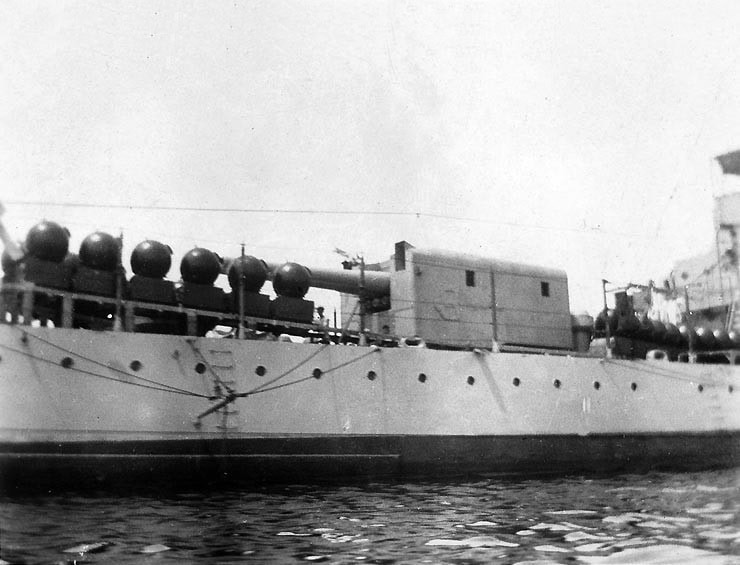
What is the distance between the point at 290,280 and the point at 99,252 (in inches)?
143

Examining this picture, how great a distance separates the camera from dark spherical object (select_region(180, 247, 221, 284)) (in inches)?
537

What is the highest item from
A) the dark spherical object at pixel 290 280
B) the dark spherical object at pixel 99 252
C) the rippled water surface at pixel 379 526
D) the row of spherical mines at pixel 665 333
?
the dark spherical object at pixel 99 252

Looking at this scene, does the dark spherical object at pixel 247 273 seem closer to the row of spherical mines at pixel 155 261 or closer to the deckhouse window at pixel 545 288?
the row of spherical mines at pixel 155 261

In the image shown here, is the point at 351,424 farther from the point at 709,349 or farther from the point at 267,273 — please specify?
the point at 709,349

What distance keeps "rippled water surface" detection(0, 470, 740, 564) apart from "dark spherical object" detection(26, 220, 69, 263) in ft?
12.8

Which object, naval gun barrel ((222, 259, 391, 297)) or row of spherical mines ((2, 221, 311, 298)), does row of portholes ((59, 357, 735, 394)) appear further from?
naval gun barrel ((222, 259, 391, 297))

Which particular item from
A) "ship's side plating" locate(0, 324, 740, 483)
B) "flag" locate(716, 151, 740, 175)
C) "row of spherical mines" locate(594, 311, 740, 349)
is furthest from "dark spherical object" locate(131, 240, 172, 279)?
"flag" locate(716, 151, 740, 175)

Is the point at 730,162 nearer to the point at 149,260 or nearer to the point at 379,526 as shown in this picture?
the point at 149,260

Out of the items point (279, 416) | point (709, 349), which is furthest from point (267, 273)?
point (709, 349)

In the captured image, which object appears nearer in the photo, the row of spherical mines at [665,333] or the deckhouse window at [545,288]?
the deckhouse window at [545,288]

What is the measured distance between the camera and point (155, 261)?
13266 mm

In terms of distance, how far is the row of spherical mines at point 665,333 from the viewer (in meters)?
19.9

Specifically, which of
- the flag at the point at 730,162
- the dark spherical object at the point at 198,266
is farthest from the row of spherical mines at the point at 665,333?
the dark spherical object at the point at 198,266

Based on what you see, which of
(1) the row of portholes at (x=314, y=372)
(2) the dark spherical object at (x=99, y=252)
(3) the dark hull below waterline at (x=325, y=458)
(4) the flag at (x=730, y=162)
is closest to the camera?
(3) the dark hull below waterline at (x=325, y=458)
